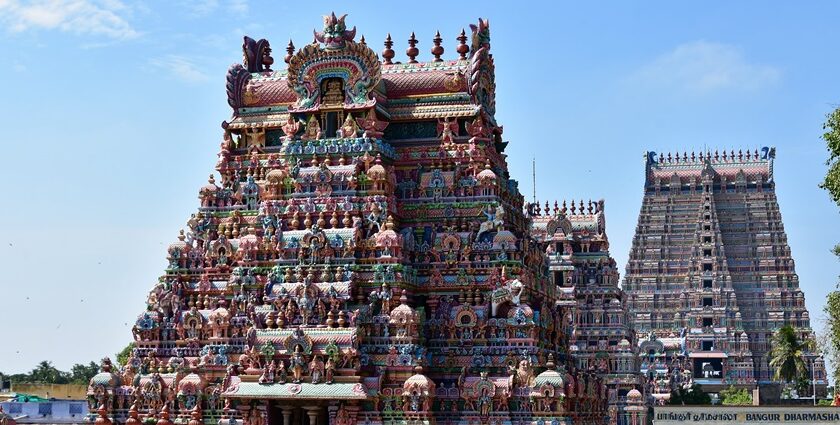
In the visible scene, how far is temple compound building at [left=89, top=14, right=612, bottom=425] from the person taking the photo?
48.5 m

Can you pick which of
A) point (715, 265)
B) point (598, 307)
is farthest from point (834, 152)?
point (715, 265)

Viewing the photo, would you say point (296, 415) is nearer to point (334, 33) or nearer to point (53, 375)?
point (334, 33)

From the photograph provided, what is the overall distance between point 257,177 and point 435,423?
13353 mm

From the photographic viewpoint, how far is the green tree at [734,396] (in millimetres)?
91906

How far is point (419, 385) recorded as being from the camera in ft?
156

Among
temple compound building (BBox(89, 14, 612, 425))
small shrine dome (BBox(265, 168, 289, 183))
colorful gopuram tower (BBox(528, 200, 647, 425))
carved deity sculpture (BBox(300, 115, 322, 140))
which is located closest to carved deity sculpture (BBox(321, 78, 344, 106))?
temple compound building (BBox(89, 14, 612, 425))

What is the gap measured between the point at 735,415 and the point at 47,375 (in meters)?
82.6

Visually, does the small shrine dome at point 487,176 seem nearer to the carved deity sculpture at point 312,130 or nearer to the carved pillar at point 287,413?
the carved deity sculpture at point 312,130

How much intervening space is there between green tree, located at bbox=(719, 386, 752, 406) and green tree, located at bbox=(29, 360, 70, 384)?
171 feet

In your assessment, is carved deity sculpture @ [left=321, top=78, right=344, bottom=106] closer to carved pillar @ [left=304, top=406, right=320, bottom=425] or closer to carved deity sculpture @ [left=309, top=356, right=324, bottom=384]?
carved deity sculpture @ [left=309, top=356, right=324, bottom=384]

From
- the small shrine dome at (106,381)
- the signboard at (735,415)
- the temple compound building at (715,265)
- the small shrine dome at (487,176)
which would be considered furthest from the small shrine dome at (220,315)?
the temple compound building at (715,265)

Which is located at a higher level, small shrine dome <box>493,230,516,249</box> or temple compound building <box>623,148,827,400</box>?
temple compound building <box>623,148,827,400</box>

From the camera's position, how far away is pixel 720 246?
11756 cm

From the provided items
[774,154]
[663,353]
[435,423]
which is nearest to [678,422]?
[435,423]
